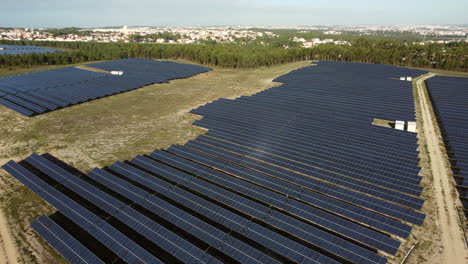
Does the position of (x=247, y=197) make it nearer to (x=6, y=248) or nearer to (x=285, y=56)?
(x=6, y=248)

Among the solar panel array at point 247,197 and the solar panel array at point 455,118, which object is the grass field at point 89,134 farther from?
the solar panel array at point 455,118

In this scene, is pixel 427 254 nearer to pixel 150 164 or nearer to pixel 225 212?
pixel 225 212

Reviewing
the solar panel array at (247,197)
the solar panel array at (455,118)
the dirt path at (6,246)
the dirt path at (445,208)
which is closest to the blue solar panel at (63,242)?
the solar panel array at (247,197)

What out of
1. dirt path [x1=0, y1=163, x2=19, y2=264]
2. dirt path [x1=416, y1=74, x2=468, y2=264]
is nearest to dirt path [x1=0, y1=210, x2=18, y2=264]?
dirt path [x1=0, y1=163, x2=19, y2=264]

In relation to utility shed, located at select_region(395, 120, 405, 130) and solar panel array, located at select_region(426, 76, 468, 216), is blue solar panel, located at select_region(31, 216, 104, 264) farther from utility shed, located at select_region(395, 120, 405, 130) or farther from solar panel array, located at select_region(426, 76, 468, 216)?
utility shed, located at select_region(395, 120, 405, 130)

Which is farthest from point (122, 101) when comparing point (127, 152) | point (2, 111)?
point (127, 152)

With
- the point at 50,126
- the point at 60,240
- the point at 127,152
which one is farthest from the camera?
the point at 50,126

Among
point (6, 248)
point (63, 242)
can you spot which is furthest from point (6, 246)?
point (63, 242)
